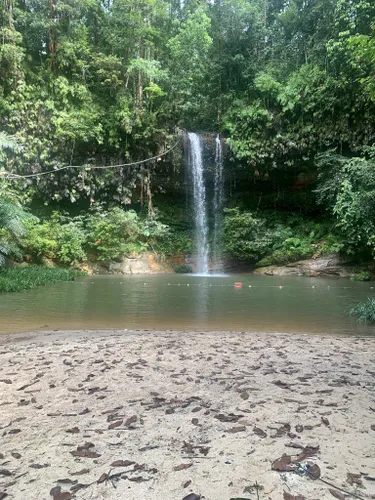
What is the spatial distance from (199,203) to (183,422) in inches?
753

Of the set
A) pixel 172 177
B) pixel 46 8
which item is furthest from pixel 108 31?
pixel 172 177

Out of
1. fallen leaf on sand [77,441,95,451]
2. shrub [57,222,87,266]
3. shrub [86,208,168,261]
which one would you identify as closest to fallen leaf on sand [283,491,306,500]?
fallen leaf on sand [77,441,95,451]

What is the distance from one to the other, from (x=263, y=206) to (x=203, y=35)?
10.5 metres

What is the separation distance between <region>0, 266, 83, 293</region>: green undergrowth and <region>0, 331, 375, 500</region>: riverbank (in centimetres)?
687

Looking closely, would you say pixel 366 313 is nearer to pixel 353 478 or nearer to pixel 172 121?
pixel 353 478

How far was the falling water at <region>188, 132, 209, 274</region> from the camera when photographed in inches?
774

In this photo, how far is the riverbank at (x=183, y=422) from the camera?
168cm

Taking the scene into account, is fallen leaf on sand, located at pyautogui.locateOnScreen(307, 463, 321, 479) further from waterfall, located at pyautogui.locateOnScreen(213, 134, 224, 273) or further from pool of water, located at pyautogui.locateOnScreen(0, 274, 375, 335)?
waterfall, located at pyautogui.locateOnScreen(213, 134, 224, 273)

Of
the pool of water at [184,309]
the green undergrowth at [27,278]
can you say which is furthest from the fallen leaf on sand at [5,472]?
the green undergrowth at [27,278]

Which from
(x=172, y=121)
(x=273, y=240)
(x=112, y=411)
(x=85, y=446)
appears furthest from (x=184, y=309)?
(x=172, y=121)

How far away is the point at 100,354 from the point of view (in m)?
3.93

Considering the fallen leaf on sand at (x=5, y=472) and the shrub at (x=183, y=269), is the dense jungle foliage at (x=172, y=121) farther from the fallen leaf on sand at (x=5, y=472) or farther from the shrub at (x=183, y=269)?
the fallen leaf on sand at (x=5, y=472)

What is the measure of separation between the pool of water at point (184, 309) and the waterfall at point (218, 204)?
868 centimetres

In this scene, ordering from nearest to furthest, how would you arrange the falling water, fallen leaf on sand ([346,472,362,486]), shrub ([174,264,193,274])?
fallen leaf on sand ([346,472,362,486]) < shrub ([174,264,193,274]) < the falling water
